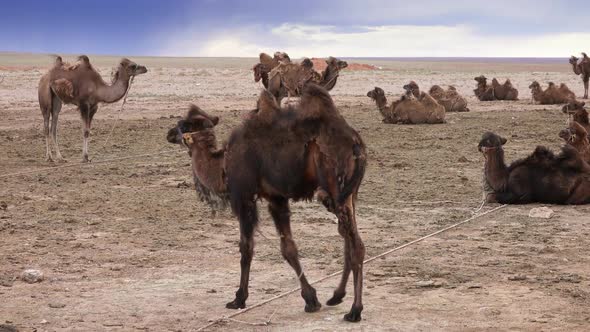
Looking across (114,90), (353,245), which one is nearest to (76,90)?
(114,90)

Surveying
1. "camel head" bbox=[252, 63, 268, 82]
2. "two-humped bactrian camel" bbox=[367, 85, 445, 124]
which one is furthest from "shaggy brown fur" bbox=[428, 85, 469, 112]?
"camel head" bbox=[252, 63, 268, 82]

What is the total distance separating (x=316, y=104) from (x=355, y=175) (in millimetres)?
634

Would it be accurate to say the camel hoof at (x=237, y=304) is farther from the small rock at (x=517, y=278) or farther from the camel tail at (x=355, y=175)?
the small rock at (x=517, y=278)

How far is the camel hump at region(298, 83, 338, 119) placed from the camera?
7.12m

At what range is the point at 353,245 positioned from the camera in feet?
23.1

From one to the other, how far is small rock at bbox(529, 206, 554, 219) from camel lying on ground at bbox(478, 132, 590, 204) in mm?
480

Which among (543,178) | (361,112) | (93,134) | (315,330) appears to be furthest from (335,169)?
(361,112)

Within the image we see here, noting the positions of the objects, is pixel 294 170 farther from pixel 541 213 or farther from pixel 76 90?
pixel 76 90

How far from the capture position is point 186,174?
15.0m

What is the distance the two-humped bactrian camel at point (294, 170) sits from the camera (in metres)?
6.93

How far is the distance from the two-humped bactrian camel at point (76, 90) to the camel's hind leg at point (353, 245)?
9.98 meters

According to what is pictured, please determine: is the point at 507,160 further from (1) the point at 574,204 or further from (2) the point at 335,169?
(2) the point at 335,169

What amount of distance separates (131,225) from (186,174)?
3.93 metres

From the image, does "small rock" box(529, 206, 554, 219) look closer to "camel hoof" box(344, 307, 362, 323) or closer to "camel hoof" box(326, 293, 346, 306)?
"camel hoof" box(326, 293, 346, 306)
